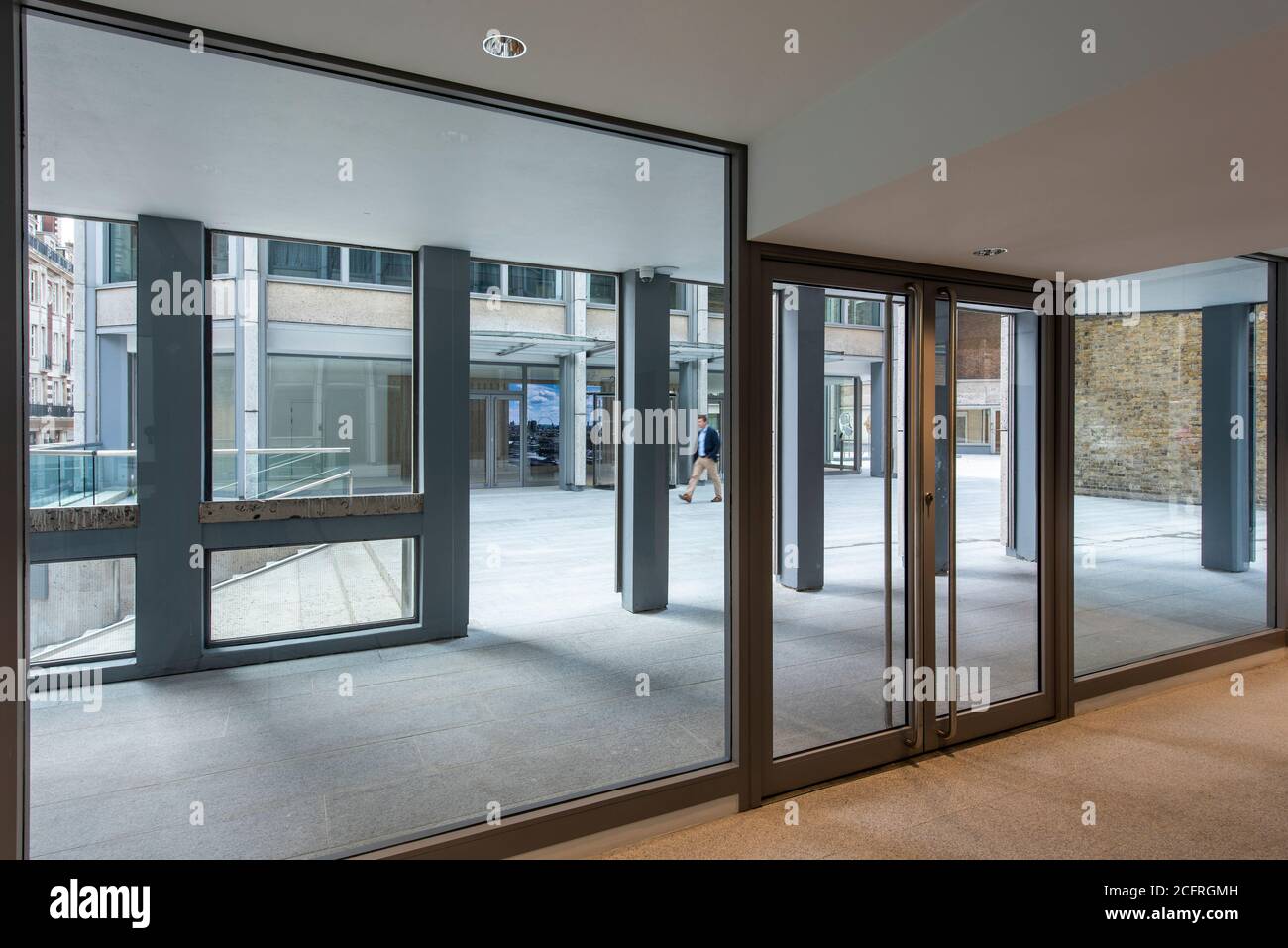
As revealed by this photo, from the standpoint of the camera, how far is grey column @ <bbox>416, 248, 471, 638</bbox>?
11.0ft

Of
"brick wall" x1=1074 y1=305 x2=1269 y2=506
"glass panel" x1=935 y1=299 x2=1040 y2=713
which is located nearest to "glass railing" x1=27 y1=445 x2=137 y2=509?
"glass panel" x1=935 y1=299 x2=1040 y2=713

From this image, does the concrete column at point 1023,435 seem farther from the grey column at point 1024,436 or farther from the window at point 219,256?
the window at point 219,256

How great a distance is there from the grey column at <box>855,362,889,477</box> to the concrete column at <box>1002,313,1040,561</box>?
88 centimetres

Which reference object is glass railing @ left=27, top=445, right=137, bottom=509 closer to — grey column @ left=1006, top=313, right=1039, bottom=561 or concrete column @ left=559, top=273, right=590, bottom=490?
concrete column @ left=559, top=273, right=590, bottom=490

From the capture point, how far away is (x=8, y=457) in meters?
2.23

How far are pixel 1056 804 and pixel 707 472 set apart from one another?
2098 millimetres

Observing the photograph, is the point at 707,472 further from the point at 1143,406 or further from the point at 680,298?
the point at 1143,406

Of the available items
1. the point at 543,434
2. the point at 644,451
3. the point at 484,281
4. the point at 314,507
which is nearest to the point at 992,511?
the point at 644,451

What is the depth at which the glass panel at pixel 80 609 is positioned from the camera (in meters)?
2.42

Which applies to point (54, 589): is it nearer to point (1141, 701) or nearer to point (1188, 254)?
point (1188, 254)

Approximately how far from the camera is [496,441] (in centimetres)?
332

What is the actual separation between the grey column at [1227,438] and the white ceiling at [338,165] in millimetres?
4412

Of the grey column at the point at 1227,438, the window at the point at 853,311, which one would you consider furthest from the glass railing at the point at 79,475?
the grey column at the point at 1227,438

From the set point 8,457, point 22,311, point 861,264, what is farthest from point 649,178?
point 8,457
